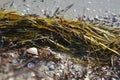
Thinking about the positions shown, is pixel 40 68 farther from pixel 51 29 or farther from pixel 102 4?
pixel 102 4

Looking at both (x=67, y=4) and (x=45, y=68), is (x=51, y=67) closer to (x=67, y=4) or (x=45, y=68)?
(x=45, y=68)

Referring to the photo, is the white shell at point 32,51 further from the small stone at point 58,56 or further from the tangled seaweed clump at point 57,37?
the small stone at point 58,56

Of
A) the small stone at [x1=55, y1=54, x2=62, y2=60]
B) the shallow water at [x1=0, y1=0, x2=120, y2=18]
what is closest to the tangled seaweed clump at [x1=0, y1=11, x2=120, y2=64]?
the small stone at [x1=55, y1=54, x2=62, y2=60]

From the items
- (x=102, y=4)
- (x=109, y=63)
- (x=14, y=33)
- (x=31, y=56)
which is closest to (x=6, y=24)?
(x=14, y=33)

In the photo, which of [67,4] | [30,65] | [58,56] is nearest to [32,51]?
[30,65]

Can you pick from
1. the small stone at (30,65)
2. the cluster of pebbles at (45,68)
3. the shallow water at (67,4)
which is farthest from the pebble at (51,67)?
the shallow water at (67,4)
